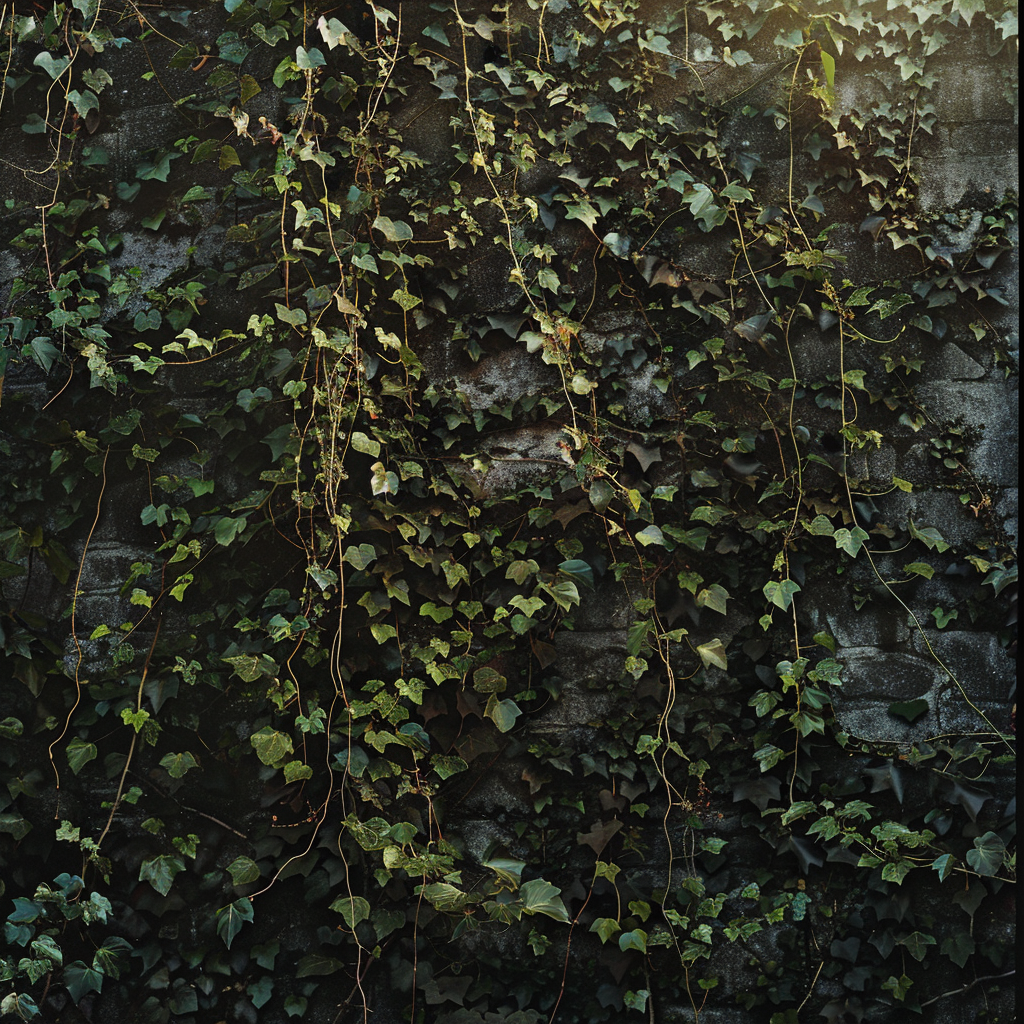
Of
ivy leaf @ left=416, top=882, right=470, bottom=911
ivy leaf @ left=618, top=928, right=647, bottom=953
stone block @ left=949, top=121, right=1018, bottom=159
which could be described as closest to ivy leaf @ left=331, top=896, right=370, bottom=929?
ivy leaf @ left=416, top=882, right=470, bottom=911

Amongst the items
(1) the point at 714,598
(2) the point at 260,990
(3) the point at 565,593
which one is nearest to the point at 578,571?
(3) the point at 565,593

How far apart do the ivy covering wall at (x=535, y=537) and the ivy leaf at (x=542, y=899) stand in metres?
0.07

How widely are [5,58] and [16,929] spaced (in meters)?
2.39

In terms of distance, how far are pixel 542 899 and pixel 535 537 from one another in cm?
89

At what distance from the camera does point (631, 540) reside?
2.10 metres

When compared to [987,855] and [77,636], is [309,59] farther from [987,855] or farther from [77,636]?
[987,855]

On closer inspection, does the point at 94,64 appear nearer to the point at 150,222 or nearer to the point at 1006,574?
the point at 150,222

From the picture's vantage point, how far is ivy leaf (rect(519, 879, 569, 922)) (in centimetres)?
193

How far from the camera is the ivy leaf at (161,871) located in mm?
2064

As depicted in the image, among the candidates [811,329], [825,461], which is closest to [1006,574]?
[825,461]

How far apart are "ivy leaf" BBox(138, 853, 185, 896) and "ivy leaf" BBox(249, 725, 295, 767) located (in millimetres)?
406

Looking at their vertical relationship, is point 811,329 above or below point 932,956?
above

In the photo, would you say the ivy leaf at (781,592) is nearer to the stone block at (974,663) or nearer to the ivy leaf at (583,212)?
the stone block at (974,663)

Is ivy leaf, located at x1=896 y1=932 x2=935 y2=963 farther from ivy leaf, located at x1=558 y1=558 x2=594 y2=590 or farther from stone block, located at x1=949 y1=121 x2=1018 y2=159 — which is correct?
stone block, located at x1=949 y1=121 x2=1018 y2=159
